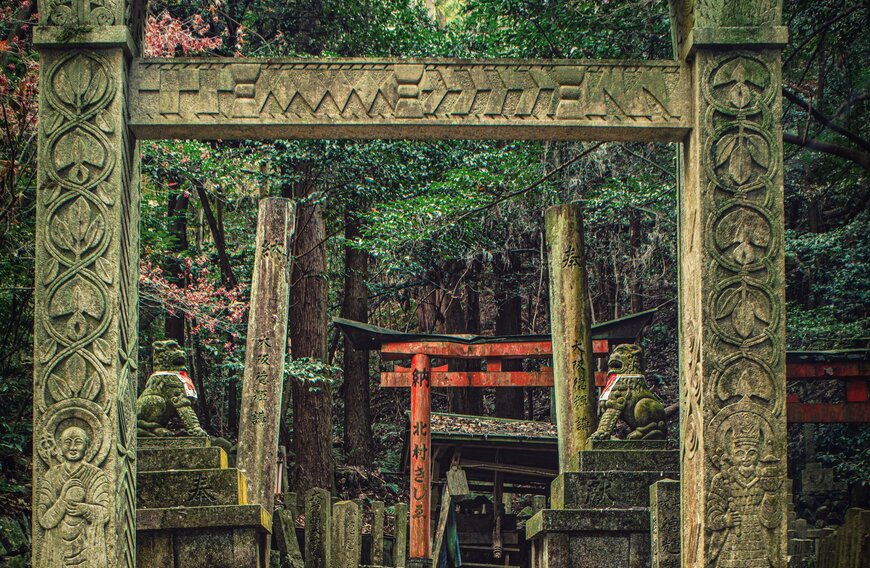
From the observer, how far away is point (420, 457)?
14078 mm

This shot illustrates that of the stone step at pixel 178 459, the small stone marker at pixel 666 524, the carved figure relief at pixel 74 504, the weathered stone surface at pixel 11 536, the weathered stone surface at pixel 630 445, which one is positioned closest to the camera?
the carved figure relief at pixel 74 504

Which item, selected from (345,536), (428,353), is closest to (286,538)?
(345,536)

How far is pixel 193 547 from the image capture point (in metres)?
7.78

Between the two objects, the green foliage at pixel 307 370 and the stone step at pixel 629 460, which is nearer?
the stone step at pixel 629 460

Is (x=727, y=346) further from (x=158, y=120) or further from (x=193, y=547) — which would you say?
(x=193, y=547)

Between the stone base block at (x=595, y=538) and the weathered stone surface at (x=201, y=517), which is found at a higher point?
the weathered stone surface at (x=201, y=517)

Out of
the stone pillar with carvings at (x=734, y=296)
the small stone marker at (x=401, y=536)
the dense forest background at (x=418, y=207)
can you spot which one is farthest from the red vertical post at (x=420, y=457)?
the stone pillar with carvings at (x=734, y=296)

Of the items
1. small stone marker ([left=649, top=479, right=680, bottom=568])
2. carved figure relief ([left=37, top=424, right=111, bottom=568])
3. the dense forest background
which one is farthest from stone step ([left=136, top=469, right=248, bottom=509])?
small stone marker ([left=649, top=479, right=680, bottom=568])

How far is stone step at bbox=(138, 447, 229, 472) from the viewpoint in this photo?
7875mm

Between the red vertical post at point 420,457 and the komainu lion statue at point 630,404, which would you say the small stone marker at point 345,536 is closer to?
the red vertical post at point 420,457

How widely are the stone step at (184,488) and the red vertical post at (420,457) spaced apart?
594 cm

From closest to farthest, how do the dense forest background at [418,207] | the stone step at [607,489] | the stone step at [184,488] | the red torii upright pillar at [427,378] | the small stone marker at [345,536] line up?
the stone step at [184,488] < the stone step at [607,489] < the small stone marker at [345,536] < the dense forest background at [418,207] < the red torii upright pillar at [427,378]

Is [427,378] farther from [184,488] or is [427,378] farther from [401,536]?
[184,488]

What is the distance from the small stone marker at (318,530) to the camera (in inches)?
444
